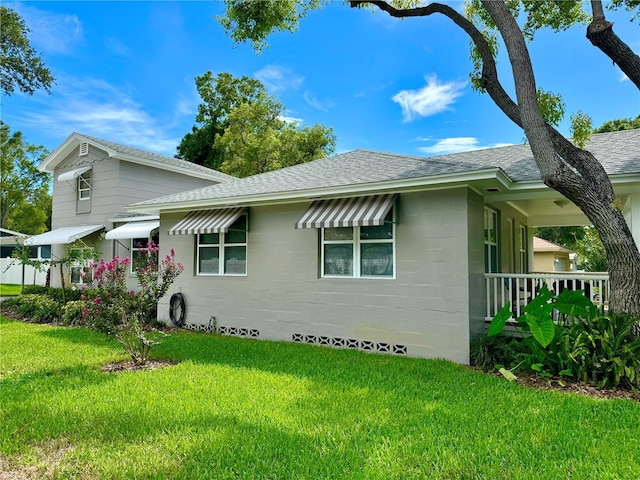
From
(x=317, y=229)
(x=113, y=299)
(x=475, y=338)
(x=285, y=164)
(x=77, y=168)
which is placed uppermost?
(x=285, y=164)

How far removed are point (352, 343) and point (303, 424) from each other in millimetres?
4288

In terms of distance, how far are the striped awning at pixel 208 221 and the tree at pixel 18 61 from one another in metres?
10.1

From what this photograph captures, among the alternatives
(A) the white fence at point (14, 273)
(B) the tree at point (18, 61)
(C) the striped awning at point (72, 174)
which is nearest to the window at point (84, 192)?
(C) the striped awning at point (72, 174)

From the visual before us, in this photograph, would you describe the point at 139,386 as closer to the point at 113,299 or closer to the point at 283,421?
the point at 113,299

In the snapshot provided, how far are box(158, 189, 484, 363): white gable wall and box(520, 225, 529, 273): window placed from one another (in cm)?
613

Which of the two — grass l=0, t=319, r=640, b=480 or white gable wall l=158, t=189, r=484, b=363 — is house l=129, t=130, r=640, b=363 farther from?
grass l=0, t=319, r=640, b=480

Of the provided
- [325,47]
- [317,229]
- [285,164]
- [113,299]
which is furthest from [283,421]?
[285,164]

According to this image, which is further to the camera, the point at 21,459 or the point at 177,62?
the point at 177,62

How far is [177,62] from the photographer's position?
15531mm

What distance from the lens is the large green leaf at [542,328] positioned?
6305mm

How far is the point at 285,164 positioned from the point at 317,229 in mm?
19454

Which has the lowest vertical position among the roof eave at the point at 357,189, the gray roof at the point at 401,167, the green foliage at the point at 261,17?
the roof eave at the point at 357,189

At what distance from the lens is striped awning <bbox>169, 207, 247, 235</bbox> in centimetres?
994

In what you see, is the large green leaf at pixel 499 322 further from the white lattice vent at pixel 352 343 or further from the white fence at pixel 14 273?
the white fence at pixel 14 273
